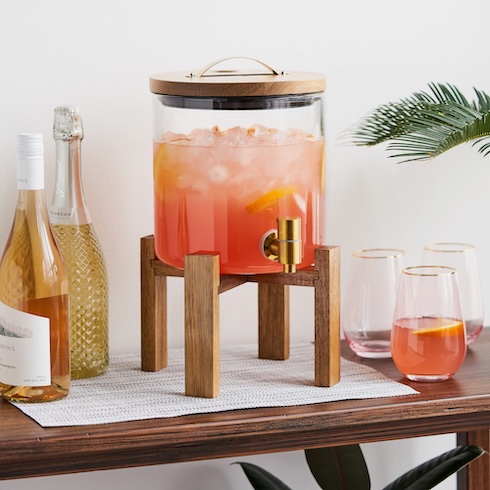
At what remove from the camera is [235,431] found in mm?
1063

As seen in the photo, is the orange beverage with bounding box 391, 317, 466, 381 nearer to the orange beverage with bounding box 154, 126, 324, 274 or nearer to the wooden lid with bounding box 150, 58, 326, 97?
the orange beverage with bounding box 154, 126, 324, 274

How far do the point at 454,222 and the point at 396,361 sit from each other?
403mm

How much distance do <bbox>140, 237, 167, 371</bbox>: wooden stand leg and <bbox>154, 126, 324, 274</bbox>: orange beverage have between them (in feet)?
0.32

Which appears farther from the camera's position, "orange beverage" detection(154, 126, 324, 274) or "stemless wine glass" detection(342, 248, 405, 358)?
"stemless wine glass" detection(342, 248, 405, 358)

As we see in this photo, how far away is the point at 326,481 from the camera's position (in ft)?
4.70

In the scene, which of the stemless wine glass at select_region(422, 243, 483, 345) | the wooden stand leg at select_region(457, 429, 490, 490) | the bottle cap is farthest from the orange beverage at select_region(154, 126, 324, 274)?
the wooden stand leg at select_region(457, 429, 490, 490)

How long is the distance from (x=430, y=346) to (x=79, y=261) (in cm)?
47

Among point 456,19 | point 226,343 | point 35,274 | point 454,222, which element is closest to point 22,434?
point 35,274

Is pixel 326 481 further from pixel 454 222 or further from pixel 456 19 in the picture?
pixel 456 19

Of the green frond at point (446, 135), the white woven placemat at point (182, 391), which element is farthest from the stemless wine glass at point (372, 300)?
the green frond at point (446, 135)

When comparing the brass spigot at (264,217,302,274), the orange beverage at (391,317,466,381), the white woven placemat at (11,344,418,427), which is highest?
the brass spigot at (264,217,302,274)

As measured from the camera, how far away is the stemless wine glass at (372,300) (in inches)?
52.2

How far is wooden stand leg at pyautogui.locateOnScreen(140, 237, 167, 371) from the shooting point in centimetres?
125

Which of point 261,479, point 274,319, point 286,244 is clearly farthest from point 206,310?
point 261,479
